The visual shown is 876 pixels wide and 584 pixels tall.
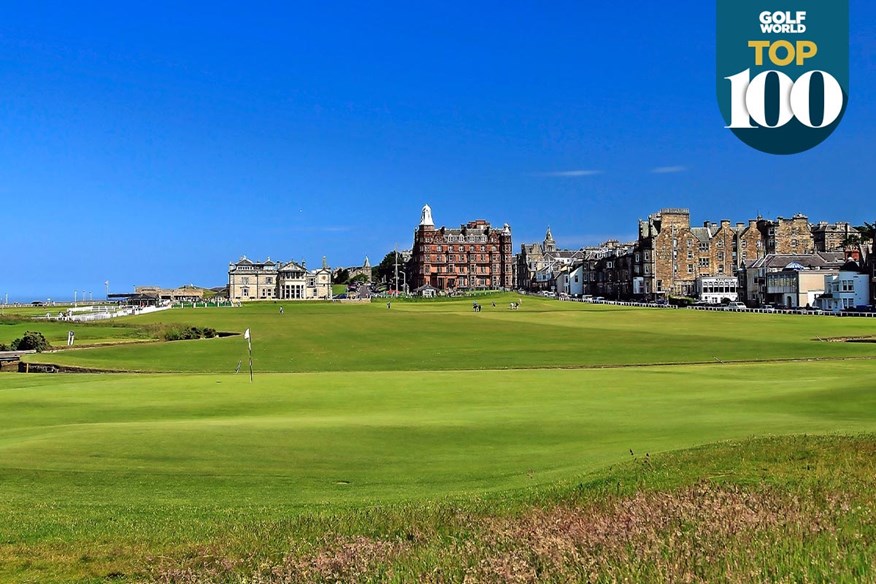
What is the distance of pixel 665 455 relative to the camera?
15.3 m

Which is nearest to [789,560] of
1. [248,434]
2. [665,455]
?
[665,455]

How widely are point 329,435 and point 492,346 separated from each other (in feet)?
150

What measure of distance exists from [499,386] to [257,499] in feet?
70.0

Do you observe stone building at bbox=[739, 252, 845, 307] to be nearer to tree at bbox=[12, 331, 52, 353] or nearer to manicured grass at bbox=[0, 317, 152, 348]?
manicured grass at bbox=[0, 317, 152, 348]

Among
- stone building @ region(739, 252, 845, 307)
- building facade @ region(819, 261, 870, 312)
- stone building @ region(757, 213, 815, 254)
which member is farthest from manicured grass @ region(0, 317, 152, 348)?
stone building @ region(757, 213, 815, 254)

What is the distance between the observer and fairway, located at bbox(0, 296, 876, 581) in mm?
12250

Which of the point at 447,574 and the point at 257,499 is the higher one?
the point at 447,574

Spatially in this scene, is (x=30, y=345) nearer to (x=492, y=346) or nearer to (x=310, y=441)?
(x=492, y=346)

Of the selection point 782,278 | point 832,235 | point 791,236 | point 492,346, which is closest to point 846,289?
point 782,278

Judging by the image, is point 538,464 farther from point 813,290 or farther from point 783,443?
point 813,290

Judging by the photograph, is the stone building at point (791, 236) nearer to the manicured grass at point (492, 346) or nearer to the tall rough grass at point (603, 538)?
the manicured grass at point (492, 346)

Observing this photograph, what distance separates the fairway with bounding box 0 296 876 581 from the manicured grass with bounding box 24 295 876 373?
3.07 m

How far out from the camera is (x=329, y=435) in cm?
Result: 1966

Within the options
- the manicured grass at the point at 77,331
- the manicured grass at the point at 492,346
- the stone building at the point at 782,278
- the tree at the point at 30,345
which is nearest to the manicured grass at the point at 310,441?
the manicured grass at the point at 492,346
